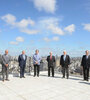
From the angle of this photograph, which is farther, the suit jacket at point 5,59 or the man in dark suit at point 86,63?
the man in dark suit at point 86,63

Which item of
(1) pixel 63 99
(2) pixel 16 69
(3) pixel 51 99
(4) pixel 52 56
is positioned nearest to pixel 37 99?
(3) pixel 51 99

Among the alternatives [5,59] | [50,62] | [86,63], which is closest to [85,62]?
[86,63]

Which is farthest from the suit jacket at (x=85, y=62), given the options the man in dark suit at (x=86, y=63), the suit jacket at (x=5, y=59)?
the suit jacket at (x=5, y=59)

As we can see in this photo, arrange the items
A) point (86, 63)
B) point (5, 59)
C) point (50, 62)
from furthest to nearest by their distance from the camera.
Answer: point (50, 62)
point (86, 63)
point (5, 59)

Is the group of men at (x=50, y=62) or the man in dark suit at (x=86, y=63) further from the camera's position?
the man in dark suit at (x=86, y=63)

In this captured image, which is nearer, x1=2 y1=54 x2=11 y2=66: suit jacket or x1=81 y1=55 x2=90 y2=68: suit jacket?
x1=2 y1=54 x2=11 y2=66: suit jacket

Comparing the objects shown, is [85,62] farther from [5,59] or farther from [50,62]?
[5,59]

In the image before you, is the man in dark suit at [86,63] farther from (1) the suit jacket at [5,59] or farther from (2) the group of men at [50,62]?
(1) the suit jacket at [5,59]

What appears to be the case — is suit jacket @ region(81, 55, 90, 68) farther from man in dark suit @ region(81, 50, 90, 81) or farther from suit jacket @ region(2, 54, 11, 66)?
suit jacket @ region(2, 54, 11, 66)

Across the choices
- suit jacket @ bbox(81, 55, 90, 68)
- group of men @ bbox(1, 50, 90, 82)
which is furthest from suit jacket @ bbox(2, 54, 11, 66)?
suit jacket @ bbox(81, 55, 90, 68)

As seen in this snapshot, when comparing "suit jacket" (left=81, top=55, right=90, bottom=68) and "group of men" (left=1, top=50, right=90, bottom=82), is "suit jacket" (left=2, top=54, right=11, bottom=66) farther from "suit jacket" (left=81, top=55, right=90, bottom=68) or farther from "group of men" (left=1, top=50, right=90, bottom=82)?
"suit jacket" (left=81, top=55, right=90, bottom=68)

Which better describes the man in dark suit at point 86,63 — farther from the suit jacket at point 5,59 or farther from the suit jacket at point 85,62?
the suit jacket at point 5,59

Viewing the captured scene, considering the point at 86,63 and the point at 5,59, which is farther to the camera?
the point at 86,63

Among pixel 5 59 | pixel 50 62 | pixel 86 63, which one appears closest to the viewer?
pixel 5 59
